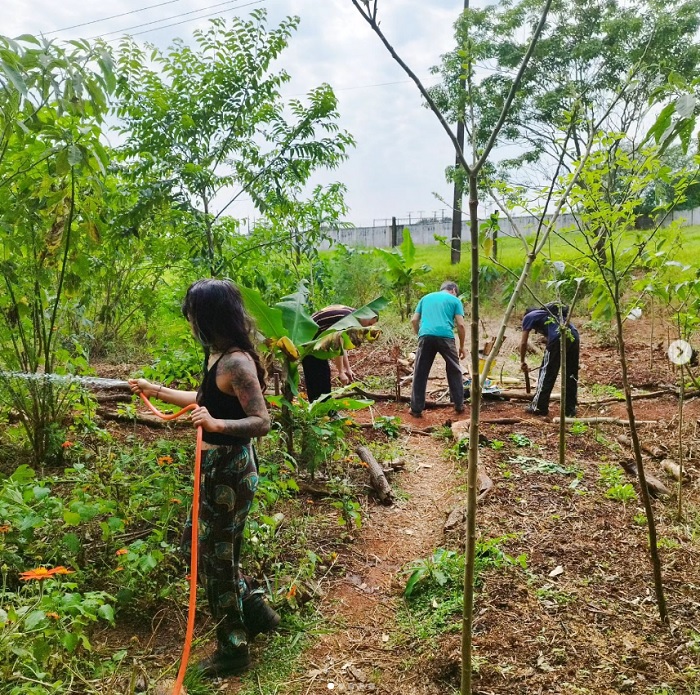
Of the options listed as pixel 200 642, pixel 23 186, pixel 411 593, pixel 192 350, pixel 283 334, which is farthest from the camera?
pixel 192 350

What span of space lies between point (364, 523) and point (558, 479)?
184 centimetres

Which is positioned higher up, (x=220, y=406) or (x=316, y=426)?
(x=220, y=406)

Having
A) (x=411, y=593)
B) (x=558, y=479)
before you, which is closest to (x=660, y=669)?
(x=411, y=593)

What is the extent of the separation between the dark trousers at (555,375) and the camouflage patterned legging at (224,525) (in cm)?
519

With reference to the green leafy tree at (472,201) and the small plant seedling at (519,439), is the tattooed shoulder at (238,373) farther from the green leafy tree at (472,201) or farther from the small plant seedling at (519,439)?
the small plant seedling at (519,439)

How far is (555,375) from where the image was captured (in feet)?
24.0

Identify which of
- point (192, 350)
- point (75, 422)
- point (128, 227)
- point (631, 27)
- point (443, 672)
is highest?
point (631, 27)

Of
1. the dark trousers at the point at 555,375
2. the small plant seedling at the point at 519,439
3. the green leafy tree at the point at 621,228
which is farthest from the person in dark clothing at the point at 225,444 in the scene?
the dark trousers at the point at 555,375

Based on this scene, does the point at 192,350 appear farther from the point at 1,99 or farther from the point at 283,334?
the point at 1,99

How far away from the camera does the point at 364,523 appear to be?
14.2ft

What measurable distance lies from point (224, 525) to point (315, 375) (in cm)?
340

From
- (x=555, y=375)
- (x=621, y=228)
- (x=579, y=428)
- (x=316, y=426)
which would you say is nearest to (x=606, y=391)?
(x=555, y=375)

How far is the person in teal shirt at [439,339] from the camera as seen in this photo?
7.23 meters

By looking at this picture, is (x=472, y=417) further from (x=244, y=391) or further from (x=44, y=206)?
(x=44, y=206)
